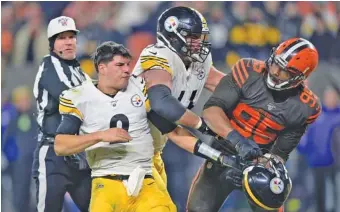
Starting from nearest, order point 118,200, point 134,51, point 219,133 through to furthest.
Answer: point 118,200 < point 219,133 < point 134,51

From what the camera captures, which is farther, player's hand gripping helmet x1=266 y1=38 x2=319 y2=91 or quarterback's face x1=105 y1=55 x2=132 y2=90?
player's hand gripping helmet x1=266 y1=38 x2=319 y2=91

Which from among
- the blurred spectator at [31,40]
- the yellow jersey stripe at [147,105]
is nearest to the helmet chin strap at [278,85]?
the yellow jersey stripe at [147,105]

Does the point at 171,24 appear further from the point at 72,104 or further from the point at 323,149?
the point at 323,149

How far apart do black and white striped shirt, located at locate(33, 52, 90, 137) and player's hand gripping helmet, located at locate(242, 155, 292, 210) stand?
3.69 ft

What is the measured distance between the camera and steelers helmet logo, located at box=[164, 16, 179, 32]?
14.3ft

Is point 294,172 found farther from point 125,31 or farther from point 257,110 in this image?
point 257,110

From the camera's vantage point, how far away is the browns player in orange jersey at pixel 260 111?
418cm

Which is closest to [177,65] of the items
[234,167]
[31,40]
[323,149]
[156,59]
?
[156,59]

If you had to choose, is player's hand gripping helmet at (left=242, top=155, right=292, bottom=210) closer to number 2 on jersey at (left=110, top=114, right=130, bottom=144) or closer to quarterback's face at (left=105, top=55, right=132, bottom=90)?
number 2 on jersey at (left=110, top=114, right=130, bottom=144)

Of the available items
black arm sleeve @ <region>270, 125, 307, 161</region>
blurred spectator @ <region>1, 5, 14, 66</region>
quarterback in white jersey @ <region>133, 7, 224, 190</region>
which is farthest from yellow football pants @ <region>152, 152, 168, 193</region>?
blurred spectator @ <region>1, 5, 14, 66</region>

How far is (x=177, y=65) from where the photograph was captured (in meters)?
4.34

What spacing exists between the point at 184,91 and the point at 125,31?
1868mm

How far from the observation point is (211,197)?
4.39 meters

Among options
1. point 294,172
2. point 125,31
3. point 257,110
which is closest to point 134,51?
point 125,31
